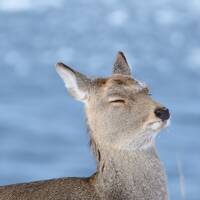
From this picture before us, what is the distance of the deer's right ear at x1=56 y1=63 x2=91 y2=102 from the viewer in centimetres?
2417

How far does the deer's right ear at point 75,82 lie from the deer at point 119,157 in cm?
27

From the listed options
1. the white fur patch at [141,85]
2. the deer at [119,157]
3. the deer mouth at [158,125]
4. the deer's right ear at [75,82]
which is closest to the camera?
the deer mouth at [158,125]

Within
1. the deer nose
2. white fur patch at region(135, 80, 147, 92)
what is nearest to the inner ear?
white fur patch at region(135, 80, 147, 92)

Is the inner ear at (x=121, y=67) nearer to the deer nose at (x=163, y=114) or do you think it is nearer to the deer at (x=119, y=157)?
the deer at (x=119, y=157)

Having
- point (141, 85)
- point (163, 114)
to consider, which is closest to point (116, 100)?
point (141, 85)

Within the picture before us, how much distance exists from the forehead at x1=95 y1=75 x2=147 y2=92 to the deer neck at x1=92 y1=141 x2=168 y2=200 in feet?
2.10

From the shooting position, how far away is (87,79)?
24.2 m

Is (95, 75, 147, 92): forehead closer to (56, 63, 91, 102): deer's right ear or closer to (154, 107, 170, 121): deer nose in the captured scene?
(56, 63, 91, 102): deer's right ear

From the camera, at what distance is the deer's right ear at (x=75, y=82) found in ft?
79.3

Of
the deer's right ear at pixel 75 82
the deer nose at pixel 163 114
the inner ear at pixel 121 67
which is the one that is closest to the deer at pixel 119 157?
the deer nose at pixel 163 114

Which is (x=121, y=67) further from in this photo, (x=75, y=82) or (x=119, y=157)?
(x=119, y=157)

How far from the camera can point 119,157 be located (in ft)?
78.1

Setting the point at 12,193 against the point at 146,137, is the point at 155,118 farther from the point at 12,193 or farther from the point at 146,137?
the point at 12,193

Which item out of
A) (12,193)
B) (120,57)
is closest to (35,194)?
(12,193)
